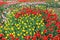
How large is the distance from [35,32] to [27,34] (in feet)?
1.01

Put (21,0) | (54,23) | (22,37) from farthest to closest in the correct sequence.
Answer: (21,0) → (54,23) → (22,37)

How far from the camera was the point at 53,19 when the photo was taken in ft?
24.2

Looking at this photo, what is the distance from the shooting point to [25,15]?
7621mm

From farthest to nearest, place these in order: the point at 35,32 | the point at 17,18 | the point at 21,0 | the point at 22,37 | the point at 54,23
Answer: the point at 21,0
the point at 17,18
the point at 54,23
the point at 35,32
the point at 22,37

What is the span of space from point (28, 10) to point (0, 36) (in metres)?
2.01

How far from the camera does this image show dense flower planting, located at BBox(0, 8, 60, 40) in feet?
20.4

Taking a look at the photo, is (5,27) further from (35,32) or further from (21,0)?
(21,0)

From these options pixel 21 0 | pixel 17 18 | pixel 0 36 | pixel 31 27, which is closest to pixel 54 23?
pixel 31 27

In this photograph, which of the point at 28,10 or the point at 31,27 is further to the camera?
the point at 28,10

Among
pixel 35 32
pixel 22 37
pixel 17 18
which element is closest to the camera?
pixel 22 37

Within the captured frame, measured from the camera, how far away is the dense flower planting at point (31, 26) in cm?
623

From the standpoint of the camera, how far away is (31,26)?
22.8 ft

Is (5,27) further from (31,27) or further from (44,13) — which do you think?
(44,13)

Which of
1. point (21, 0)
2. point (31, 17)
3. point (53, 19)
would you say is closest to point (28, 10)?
point (31, 17)
